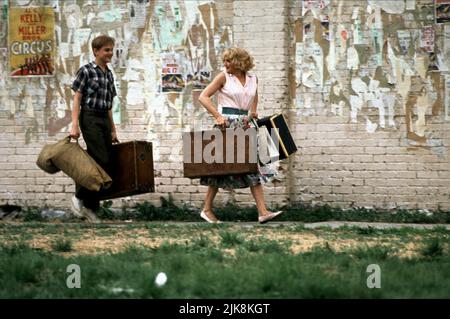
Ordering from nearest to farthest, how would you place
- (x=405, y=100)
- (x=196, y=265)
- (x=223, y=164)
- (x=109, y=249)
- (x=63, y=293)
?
(x=63, y=293), (x=196, y=265), (x=109, y=249), (x=223, y=164), (x=405, y=100)

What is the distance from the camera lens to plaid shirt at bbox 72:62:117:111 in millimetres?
9875

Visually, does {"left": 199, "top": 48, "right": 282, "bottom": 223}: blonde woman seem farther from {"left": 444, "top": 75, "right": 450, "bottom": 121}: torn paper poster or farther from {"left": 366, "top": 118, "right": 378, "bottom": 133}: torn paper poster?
{"left": 444, "top": 75, "right": 450, "bottom": 121}: torn paper poster

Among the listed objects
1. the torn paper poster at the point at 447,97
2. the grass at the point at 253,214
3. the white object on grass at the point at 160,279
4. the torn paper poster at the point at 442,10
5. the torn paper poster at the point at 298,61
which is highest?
the torn paper poster at the point at 442,10

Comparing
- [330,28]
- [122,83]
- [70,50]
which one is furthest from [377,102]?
[70,50]

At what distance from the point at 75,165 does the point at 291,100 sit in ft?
9.19

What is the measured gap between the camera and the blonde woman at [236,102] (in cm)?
973

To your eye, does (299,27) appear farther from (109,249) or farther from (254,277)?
(254,277)

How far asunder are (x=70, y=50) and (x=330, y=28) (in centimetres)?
326

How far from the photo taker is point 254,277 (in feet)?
19.1

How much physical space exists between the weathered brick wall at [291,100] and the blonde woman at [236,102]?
1.21 meters

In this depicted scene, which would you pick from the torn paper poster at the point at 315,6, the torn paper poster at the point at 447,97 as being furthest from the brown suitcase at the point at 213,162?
the torn paper poster at the point at 447,97

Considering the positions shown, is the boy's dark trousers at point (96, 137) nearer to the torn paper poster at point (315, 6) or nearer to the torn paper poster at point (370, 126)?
the torn paper poster at point (315, 6)

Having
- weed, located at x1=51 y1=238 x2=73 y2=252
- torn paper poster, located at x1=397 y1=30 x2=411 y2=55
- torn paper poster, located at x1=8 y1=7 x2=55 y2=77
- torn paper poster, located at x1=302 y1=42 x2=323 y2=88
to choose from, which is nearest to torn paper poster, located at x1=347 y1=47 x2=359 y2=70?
torn paper poster, located at x1=302 y1=42 x2=323 y2=88

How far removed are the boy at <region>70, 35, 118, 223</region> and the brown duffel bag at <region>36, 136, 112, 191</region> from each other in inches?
6.3
